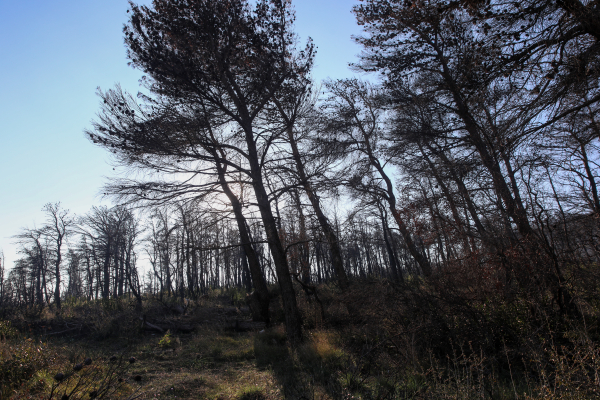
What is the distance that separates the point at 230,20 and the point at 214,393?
7255mm

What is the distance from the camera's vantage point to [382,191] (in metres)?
12.6

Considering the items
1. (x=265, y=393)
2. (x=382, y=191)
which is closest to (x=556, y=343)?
(x=265, y=393)

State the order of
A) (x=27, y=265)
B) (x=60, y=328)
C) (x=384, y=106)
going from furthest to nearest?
(x=27, y=265) → (x=60, y=328) → (x=384, y=106)

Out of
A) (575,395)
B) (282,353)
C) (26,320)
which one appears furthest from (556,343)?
(26,320)

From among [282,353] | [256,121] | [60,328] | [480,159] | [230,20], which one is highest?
[230,20]

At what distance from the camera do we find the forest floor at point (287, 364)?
3.49 meters

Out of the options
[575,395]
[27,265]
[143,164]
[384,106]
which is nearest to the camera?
[575,395]

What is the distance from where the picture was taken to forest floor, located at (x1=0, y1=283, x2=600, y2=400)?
349 cm

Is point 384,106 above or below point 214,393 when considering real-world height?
above

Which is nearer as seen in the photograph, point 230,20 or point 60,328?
point 230,20

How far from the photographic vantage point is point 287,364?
19.6 feet

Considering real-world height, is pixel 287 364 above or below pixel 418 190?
below

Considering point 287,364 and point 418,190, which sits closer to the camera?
point 287,364

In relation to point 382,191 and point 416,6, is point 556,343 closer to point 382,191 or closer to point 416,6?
point 416,6
